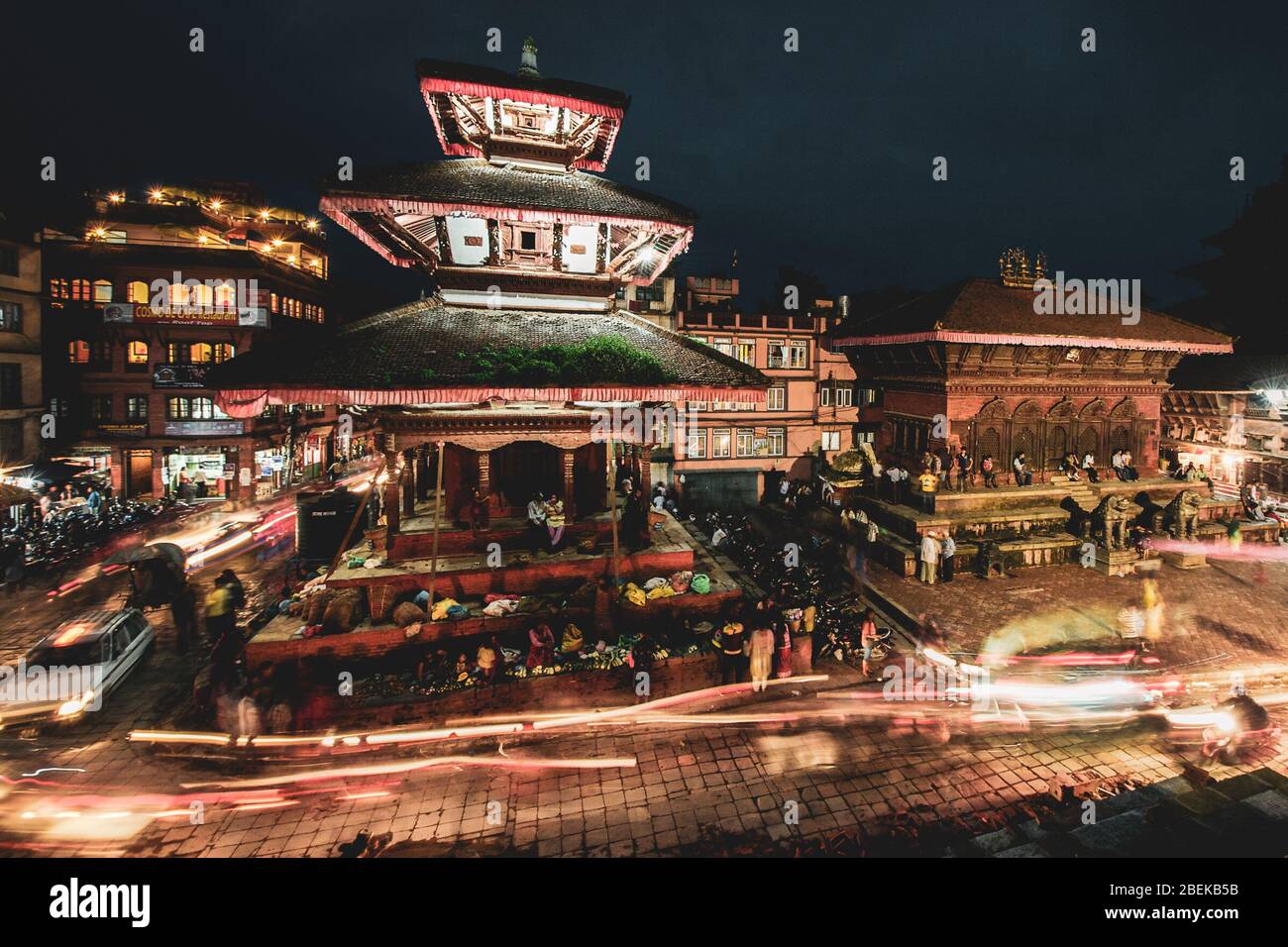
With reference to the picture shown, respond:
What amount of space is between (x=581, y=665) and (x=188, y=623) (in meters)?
10.4

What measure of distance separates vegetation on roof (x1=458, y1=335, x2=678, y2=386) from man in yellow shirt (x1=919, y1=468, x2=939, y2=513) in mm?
12799

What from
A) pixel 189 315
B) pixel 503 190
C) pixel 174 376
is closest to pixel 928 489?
pixel 503 190

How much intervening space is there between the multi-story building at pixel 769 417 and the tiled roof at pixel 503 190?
1512 cm

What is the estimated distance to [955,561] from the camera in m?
18.6

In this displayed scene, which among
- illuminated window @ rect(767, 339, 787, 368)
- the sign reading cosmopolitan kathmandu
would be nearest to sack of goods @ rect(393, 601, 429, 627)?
illuminated window @ rect(767, 339, 787, 368)

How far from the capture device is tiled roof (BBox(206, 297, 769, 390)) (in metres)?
10.9

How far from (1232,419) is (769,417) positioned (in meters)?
21.5

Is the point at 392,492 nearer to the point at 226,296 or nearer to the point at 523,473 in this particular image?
the point at 523,473

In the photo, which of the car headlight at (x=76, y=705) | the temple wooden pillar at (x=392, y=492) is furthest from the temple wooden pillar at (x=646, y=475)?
the car headlight at (x=76, y=705)

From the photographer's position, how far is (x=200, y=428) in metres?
30.2

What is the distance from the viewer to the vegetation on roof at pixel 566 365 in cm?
1145

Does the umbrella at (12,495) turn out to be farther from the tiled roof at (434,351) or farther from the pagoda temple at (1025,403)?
the pagoda temple at (1025,403)

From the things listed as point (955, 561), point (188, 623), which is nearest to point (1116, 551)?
point (955, 561)

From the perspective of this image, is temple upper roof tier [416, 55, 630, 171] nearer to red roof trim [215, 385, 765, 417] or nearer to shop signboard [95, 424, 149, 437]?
red roof trim [215, 385, 765, 417]
